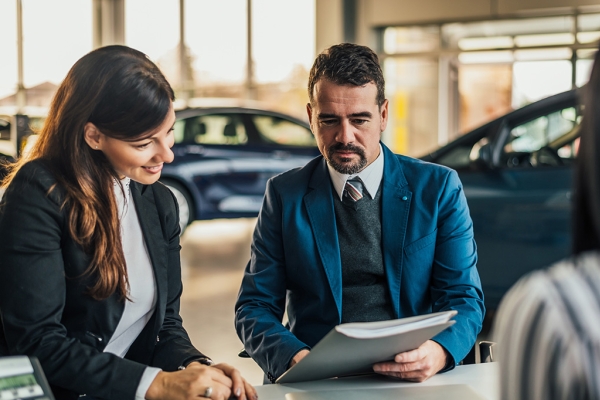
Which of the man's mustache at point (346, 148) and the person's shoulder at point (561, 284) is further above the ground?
the man's mustache at point (346, 148)

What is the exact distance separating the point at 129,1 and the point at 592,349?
15.4 m

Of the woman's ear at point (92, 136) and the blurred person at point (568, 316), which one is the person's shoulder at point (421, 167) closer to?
the woman's ear at point (92, 136)

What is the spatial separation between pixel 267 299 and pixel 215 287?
4.05 m

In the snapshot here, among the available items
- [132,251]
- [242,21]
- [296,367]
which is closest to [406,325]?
[296,367]

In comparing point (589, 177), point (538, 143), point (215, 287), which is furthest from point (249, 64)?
point (589, 177)

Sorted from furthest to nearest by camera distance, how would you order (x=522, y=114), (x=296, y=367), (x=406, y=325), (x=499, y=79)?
(x=499, y=79) → (x=522, y=114) → (x=296, y=367) → (x=406, y=325)

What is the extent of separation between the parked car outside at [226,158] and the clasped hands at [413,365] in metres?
6.62

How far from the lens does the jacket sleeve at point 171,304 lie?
1746 mm

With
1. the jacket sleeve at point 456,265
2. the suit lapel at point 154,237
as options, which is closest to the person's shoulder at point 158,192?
the suit lapel at point 154,237

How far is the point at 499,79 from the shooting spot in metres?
11.5

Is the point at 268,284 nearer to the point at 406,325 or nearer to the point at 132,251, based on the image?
the point at 132,251

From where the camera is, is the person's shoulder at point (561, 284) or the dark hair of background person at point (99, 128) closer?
the person's shoulder at point (561, 284)

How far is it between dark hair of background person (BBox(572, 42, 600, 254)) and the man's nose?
4.23 feet

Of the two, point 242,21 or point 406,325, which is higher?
point 242,21
